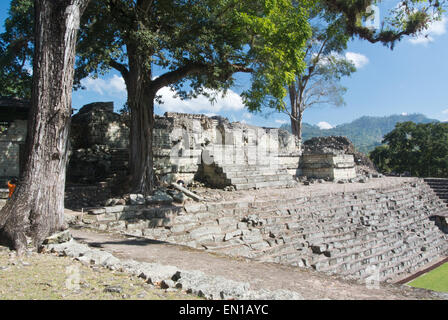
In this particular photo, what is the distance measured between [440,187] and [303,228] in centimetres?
1406

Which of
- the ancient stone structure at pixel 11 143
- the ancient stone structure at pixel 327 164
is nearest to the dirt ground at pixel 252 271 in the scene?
the ancient stone structure at pixel 11 143

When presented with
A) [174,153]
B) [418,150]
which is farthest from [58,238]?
[418,150]

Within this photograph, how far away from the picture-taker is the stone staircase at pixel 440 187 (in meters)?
17.4

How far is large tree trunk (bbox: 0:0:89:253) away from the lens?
4684 mm

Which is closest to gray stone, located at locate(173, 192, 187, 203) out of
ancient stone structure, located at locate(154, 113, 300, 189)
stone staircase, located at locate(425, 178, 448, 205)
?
ancient stone structure, located at locate(154, 113, 300, 189)

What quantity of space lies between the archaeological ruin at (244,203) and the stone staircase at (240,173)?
0.16ft

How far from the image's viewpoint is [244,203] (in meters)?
9.12

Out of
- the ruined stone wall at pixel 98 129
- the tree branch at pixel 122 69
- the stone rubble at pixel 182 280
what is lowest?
the stone rubble at pixel 182 280

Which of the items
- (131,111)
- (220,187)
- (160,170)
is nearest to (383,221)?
(220,187)

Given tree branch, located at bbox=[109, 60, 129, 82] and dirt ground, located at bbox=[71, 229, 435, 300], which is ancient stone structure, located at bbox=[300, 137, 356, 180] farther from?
dirt ground, located at bbox=[71, 229, 435, 300]

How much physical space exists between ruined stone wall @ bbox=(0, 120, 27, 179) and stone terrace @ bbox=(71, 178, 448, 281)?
18.7 ft

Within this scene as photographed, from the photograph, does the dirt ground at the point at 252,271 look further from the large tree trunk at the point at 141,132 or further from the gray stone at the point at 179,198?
the large tree trunk at the point at 141,132

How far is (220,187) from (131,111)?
184 inches

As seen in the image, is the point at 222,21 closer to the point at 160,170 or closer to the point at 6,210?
the point at 160,170
